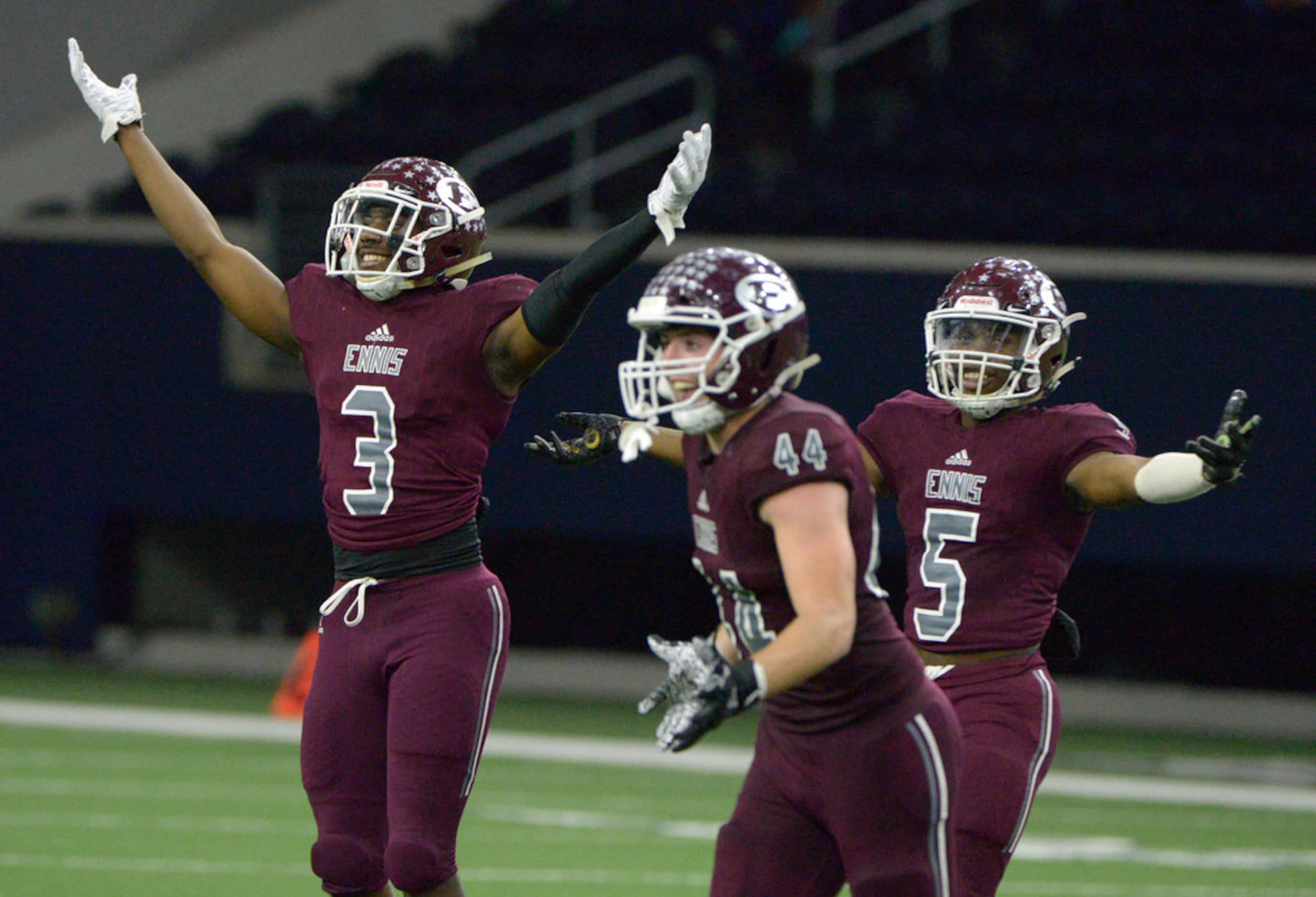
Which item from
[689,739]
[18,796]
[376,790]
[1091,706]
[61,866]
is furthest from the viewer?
[1091,706]

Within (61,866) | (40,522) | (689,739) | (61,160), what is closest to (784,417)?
(689,739)

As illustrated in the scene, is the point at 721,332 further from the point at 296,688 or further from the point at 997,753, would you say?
the point at 296,688

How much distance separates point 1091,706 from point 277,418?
4949 millimetres

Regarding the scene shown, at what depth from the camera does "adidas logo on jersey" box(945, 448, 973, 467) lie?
4.20 m

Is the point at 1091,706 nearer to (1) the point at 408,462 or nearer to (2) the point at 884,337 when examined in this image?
(2) the point at 884,337

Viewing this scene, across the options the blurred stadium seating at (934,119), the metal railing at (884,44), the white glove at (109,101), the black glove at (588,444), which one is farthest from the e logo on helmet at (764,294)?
the metal railing at (884,44)

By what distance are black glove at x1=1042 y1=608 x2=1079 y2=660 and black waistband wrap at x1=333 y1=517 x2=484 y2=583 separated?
122 centimetres

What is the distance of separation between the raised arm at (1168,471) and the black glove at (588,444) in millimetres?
958

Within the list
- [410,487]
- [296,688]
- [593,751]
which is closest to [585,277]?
[410,487]

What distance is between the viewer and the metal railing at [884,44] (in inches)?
516

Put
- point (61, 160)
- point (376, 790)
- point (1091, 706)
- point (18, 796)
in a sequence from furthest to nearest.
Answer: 1. point (61, 160)
2. point (1091, 706)
3. point (18, 796)
4. point (376, 790)

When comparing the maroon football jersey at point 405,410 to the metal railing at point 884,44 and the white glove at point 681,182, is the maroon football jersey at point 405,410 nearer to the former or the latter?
the white glove at point 681,182

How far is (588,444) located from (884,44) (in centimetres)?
938

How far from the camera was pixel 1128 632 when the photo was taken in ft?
38.7
